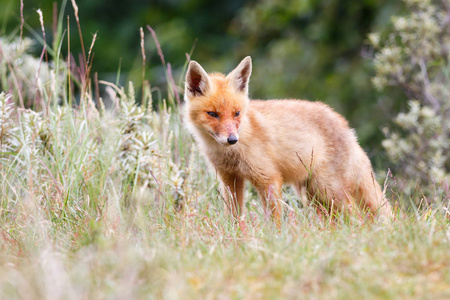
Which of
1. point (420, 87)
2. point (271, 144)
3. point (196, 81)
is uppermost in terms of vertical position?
point (196, 81)

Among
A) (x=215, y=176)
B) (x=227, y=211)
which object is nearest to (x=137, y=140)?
(x=215, y=176)

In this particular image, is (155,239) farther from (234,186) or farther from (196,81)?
(196,81)

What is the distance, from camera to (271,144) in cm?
483

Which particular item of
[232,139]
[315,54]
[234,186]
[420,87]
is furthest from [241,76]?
[315,54]

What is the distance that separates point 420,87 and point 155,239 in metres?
5.19

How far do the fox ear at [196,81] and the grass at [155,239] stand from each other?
531 mm

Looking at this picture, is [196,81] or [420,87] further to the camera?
[420,87]

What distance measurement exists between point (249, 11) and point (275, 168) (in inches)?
263

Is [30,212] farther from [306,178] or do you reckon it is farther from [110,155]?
[306,178]

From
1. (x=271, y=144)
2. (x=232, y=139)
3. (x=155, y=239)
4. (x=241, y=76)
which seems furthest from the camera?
(x=241, y=76)

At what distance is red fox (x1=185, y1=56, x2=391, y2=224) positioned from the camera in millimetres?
4664

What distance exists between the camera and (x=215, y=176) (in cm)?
511

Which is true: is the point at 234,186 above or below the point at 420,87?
below

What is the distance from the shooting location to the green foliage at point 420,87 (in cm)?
687
